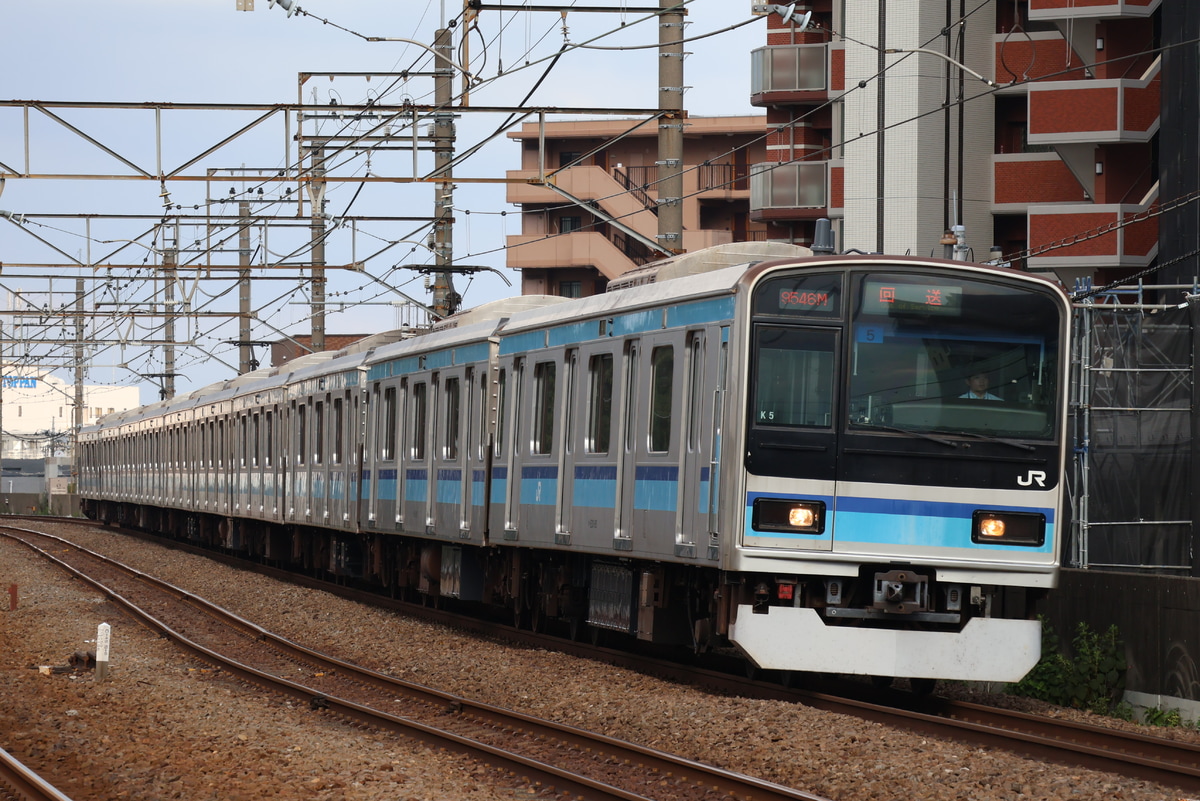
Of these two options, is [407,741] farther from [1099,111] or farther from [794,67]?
[794,67]

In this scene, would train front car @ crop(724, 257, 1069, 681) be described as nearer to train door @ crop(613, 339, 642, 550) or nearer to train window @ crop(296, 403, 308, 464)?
train door @ crop(613, 339, 642, 550)

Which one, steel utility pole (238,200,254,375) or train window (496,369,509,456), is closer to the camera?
train window (496,369,509,456)

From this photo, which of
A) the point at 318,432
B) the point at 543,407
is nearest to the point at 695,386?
the point at 543,407

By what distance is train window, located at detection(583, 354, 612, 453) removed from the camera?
45.2ft

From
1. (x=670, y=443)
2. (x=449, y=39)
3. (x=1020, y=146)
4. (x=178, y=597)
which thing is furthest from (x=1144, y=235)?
(x=670, y=443)

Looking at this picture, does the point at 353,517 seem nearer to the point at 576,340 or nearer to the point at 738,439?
the point at 576,340

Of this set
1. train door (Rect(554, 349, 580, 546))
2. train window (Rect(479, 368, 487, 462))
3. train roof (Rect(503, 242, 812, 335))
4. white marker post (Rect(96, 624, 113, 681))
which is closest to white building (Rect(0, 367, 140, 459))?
train window (Rect(479, 368, 487, 462))

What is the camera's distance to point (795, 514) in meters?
11.1

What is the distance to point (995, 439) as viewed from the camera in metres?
11.2

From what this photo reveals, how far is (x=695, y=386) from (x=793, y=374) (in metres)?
1.00

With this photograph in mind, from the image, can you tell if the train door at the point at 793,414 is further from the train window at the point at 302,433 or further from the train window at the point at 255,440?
the train window at the point at 255,440

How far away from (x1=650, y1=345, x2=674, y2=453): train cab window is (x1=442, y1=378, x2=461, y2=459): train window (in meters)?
5.24

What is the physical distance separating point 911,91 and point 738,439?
23739 millimetres

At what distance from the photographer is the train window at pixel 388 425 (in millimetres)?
20656
